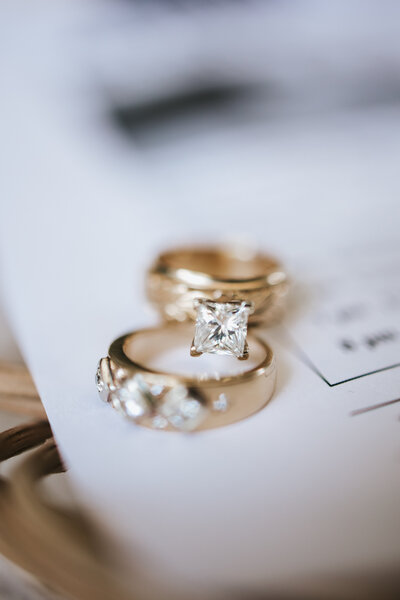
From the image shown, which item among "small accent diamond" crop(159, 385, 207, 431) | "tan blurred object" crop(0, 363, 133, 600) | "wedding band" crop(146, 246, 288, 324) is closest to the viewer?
"tan blurred object" crop(0, 363, 133, 600)

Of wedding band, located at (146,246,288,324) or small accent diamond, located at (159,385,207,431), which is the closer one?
small accent diamond, located at (159,385,207,431)

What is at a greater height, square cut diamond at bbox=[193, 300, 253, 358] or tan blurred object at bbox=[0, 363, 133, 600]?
square cut diamond at bbox=[193, 300, 253, 358]

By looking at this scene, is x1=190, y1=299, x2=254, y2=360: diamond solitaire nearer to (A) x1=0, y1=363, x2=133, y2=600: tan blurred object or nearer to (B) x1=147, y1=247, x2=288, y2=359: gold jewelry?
(B) x1=147, y1=247, x2=288, y2=359: gold jewelry

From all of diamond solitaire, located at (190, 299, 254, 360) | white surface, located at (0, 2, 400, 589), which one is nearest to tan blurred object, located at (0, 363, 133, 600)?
white surface, located at (0, 2, 400, 589)

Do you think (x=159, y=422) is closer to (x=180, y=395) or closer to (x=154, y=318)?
(x=180, y=395)

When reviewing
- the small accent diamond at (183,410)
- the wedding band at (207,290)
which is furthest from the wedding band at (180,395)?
the wedding band at (207,290)

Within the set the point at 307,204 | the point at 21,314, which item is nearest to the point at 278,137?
the point at 307,204
